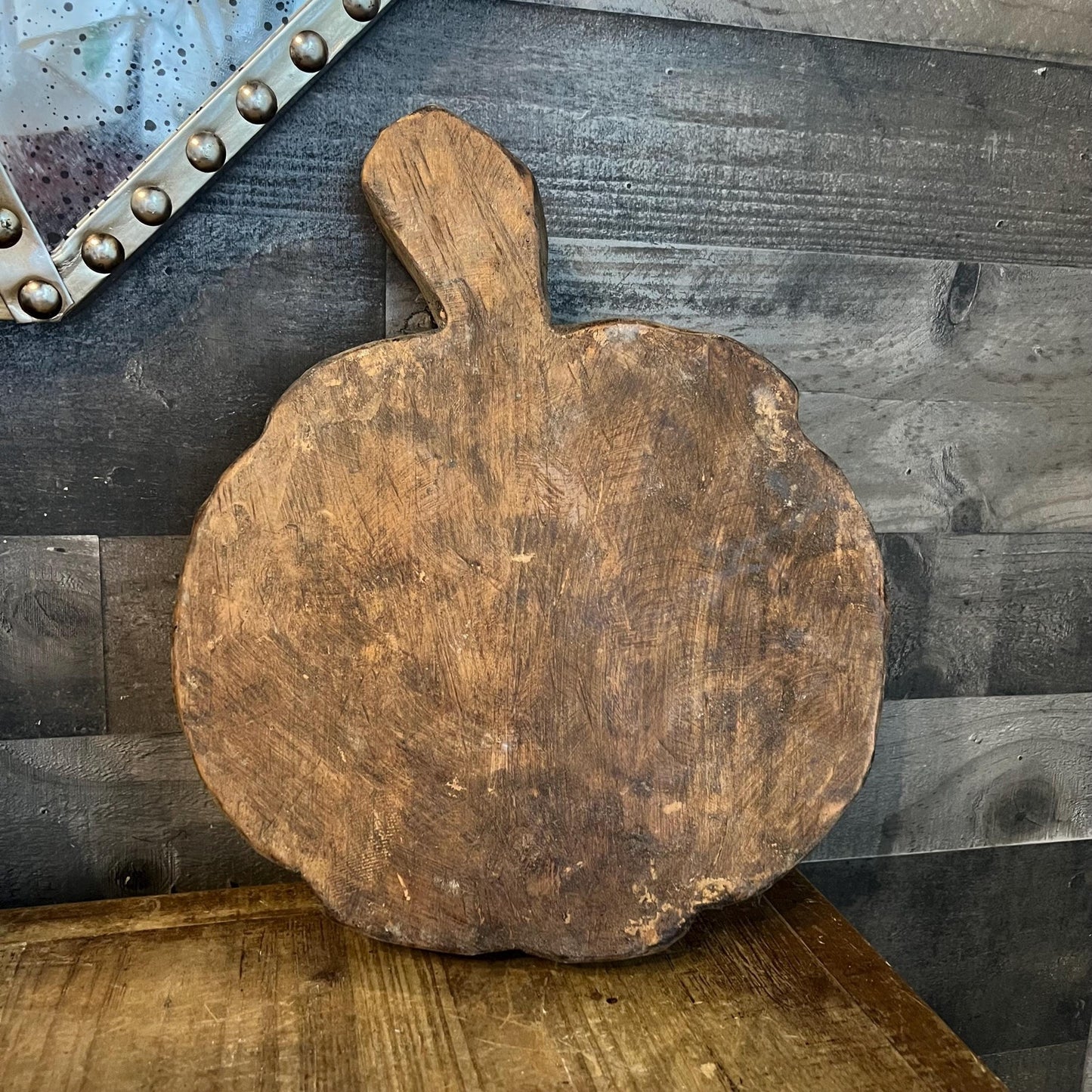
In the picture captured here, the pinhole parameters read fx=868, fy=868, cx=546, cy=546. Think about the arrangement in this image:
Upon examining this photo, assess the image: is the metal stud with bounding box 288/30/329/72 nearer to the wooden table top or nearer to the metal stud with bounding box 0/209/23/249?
the metal stud with bounding box 0/209/23/249

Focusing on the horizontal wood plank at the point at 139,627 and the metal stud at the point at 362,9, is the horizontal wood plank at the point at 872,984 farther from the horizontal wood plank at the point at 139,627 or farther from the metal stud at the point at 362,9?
the metal stud at the point at 362,9

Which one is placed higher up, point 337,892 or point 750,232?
point 750,232

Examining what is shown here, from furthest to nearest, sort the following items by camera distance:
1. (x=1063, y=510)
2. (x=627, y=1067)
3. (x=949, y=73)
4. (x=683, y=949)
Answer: (x=1063, y=510) → (x=949, y=73) → (x=683, y=949) → (x=627, y=1067)

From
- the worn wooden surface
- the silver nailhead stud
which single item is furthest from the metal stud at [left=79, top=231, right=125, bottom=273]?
the worn wooden surface

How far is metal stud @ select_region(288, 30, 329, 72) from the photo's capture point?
28.8 inches

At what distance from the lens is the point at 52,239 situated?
73 cm

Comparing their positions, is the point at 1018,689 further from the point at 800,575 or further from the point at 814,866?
the point at 800,575

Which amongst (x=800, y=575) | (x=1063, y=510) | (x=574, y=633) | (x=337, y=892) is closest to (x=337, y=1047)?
(x=337, y=892)

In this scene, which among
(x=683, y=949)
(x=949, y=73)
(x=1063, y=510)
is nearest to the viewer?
(x=683, y=949)

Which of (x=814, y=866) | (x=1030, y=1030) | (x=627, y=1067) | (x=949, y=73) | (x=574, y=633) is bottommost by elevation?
(x=1030, y=1030)

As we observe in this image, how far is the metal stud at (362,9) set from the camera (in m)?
0.74

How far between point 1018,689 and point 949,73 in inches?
27.2

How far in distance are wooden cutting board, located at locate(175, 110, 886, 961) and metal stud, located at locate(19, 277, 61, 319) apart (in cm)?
24

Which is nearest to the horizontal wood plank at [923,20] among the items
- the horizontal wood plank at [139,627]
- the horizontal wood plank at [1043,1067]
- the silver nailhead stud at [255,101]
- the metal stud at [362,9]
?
the metal stud at [362,9]
